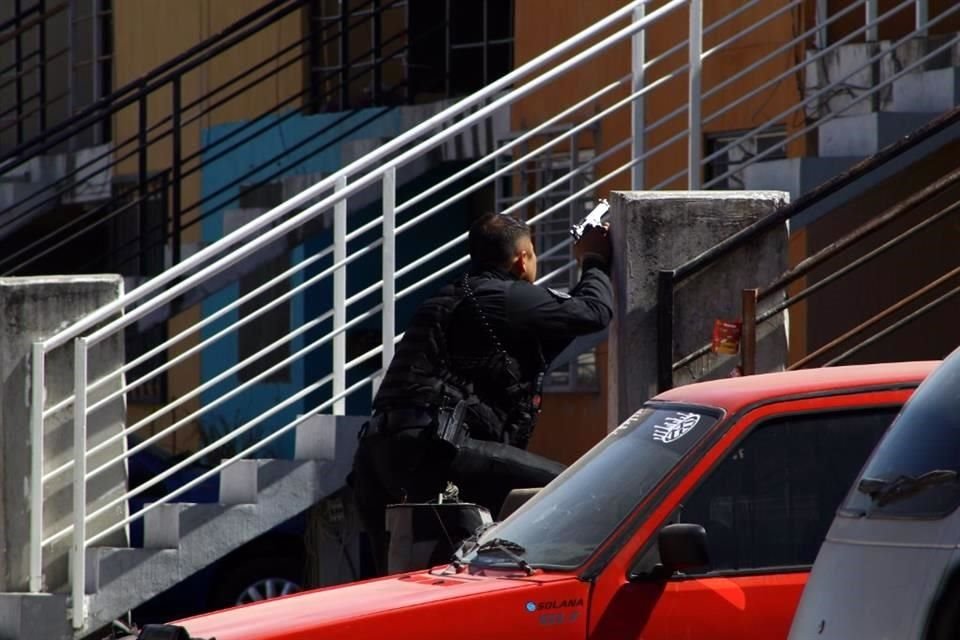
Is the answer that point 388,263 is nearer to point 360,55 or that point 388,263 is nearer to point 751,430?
point 751,430

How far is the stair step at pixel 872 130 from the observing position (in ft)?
33.2

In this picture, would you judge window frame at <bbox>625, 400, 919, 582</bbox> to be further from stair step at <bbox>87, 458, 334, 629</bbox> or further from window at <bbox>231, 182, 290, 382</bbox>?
window at <bbox>231, 182, 290, 382</bbox>

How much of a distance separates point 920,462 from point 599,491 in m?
1.36

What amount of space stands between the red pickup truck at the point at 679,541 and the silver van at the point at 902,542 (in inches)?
24.5

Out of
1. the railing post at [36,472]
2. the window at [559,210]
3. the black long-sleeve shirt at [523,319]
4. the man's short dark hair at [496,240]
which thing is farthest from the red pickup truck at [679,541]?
the window at [559,210]

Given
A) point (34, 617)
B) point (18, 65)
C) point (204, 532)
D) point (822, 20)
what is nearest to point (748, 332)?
point (204, 532)

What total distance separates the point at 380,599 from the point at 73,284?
4.59 meters

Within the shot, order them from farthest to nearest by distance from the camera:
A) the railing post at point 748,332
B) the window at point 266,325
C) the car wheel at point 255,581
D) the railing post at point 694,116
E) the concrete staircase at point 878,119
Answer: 1. the window at point 266,325
2. the car wheel at point 255,581
3. the concrete staircase at point 878,119
4. the railing post at point 694,116
5. the railing post at point 748,332

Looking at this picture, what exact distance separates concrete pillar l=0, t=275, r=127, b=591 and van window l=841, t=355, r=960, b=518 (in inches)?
221

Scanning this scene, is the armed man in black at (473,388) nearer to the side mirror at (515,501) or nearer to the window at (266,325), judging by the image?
the side mirror at (515,501)

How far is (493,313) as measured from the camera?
800 centimetres

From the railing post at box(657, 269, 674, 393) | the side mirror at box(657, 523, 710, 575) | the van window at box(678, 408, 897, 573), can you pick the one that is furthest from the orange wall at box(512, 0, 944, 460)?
the side mirror at box(657, 523, 710, 575)

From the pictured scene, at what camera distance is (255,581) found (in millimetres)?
12312

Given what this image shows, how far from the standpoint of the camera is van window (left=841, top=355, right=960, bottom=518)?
4719mm
